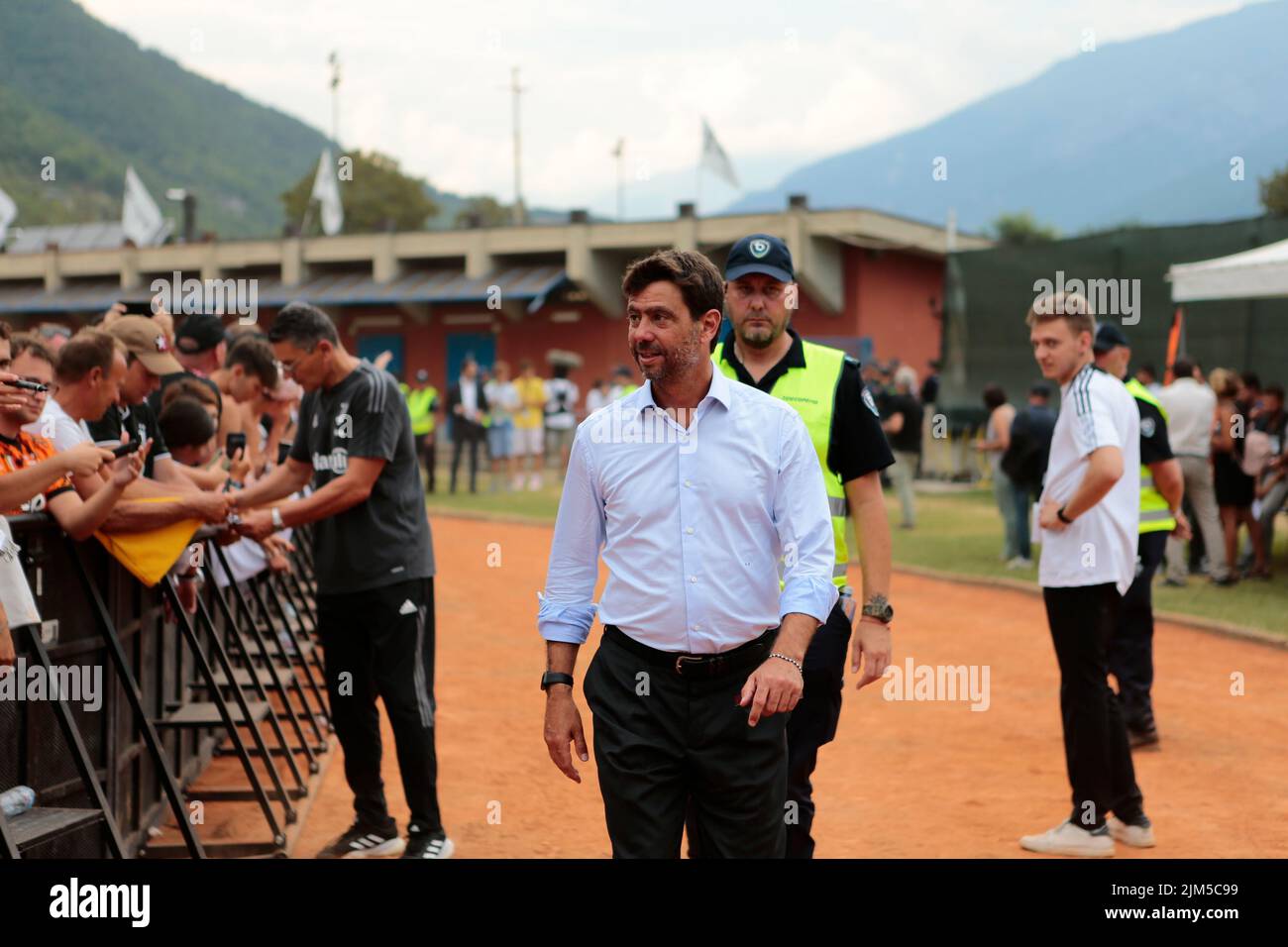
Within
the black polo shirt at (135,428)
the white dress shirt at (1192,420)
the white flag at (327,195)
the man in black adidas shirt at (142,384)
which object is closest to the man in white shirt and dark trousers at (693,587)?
the black polo shirt at (135,428)

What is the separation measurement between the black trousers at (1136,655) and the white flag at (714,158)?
26.3m

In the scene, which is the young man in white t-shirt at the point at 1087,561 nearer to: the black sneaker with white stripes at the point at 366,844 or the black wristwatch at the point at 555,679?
the black sneaker with white stripes at the point at 366,844

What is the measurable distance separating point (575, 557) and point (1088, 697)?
3020 mm

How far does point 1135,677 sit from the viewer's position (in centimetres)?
804

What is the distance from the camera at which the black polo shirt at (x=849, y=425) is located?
14.8 ft

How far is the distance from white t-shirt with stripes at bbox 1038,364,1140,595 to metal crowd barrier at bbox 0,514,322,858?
11.2 feet

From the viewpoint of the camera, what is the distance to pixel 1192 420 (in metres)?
13.9

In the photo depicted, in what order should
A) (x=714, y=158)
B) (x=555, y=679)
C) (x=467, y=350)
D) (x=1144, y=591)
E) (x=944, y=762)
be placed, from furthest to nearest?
(x=467, y=350) < (x=714, y=158) < (x=1144, y=591) < (x=944, y=762) < (x=555, y=679)

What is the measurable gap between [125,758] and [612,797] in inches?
117

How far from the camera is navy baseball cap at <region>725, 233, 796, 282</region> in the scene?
445cm

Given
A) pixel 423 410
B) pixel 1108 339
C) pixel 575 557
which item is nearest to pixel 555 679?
pixel 575 557

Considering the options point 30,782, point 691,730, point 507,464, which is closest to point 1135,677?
point 691,730

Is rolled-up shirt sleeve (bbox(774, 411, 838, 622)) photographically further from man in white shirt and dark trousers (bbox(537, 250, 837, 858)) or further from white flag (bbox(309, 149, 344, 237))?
white flag (bbox(309, 149, 344, 237))

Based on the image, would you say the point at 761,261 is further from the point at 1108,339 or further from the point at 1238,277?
the point at 1238,277
